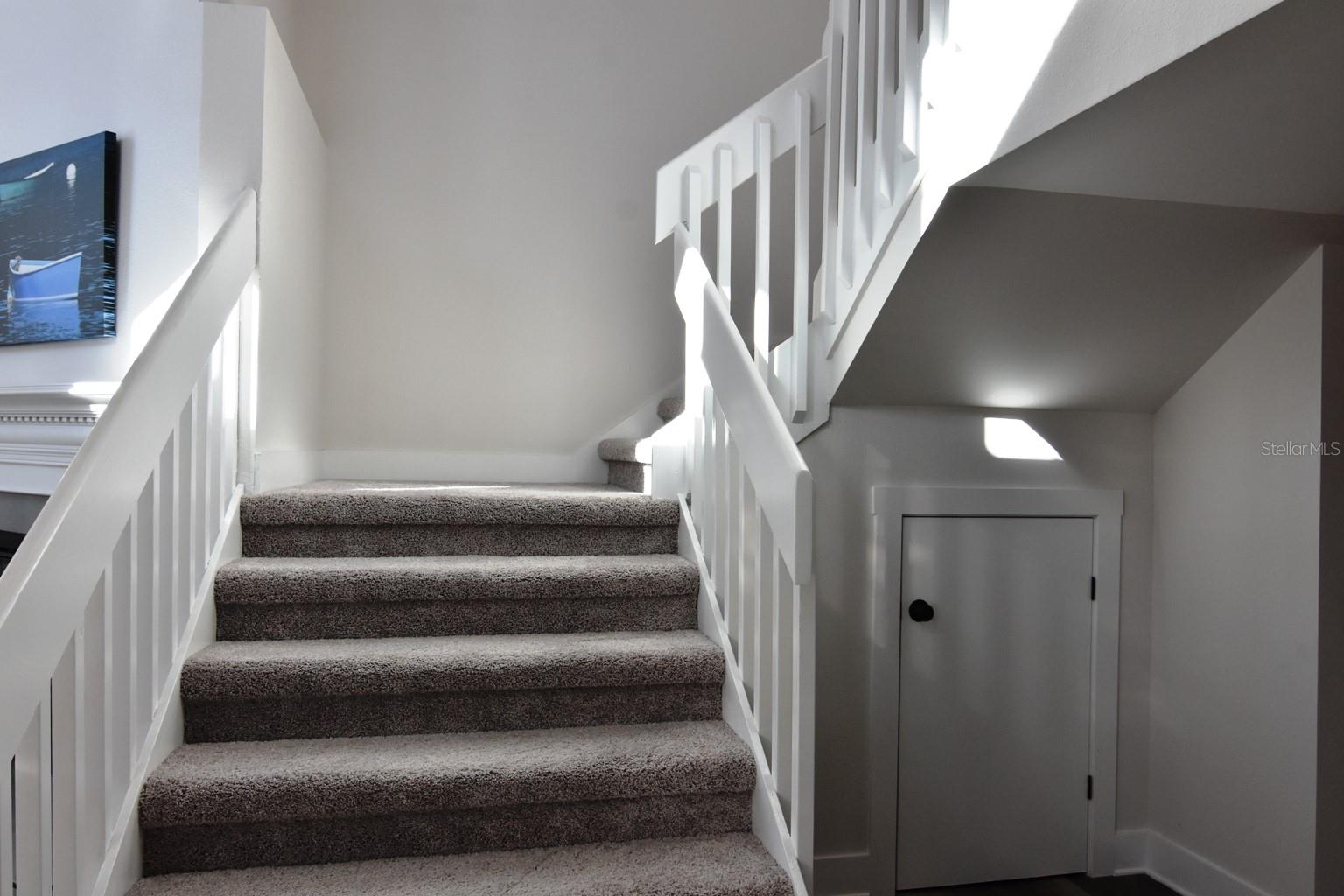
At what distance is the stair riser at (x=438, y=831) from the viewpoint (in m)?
1.60

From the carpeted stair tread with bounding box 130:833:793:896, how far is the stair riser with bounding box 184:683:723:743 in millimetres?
292

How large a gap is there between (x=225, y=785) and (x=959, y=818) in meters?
1.99

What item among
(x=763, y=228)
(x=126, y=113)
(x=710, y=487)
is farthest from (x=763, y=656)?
(x=126, y=113)

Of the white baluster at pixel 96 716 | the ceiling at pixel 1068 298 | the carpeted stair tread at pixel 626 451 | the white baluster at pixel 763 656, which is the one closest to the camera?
the white baluster at pixel 96 716

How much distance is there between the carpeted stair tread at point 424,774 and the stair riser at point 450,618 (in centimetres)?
Answer: 30

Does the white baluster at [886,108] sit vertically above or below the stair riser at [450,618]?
above

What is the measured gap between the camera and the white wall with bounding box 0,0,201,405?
2.49 meters

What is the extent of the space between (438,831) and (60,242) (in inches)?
87.0

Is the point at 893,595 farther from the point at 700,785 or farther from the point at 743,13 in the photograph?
the point at 743,13

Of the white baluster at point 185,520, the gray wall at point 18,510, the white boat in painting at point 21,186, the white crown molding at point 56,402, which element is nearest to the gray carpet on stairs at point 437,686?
the white baluster at point 185,520

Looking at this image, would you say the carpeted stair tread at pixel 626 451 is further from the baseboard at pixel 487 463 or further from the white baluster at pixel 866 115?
the white baluster at pixel 866 115

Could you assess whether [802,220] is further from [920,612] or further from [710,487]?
[920,612]

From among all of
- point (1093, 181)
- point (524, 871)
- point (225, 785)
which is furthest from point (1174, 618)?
point (225, 785)

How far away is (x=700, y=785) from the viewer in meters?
1.75
